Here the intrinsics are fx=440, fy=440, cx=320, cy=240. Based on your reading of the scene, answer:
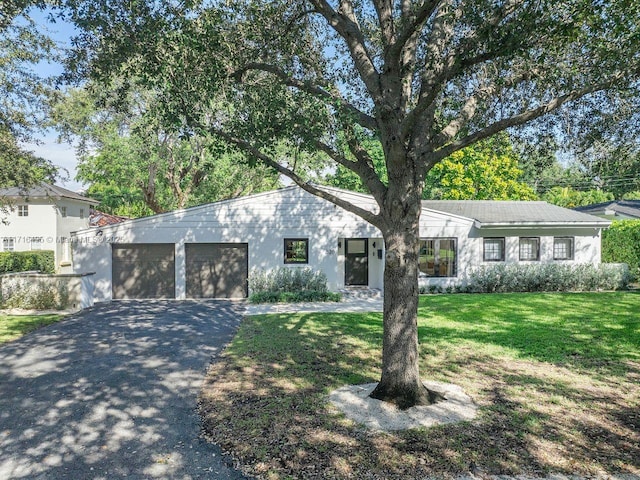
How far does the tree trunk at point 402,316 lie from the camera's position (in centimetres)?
562

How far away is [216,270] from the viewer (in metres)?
16.0

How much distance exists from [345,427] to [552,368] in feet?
13.5

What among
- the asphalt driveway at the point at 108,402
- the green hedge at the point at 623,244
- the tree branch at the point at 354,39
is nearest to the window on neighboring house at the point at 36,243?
the asphalt driveway at the point at 108,402

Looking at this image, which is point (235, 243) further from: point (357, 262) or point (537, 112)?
point (537, 112)

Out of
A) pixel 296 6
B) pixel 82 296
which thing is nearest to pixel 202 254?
pixel 82 296

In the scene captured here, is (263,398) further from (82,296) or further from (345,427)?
(82,296)

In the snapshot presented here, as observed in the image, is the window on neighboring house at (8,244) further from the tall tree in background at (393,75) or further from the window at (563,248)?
the window at (563,248)

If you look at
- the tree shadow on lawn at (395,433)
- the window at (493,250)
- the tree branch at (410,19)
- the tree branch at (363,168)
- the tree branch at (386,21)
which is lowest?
the tree shadow on lawn at (395,433)

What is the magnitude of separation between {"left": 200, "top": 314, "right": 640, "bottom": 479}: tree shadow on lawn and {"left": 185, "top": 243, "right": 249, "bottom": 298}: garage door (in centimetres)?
804

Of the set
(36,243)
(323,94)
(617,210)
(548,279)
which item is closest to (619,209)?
(617,210)

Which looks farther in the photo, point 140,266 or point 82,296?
point 140,266

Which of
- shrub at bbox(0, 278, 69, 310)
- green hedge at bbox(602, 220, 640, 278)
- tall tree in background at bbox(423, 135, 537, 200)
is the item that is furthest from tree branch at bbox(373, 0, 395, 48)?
tall tree in background at bbox(423, 135, 537, 200)

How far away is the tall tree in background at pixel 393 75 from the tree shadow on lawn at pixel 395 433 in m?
0.96

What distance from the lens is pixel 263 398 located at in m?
5.94
